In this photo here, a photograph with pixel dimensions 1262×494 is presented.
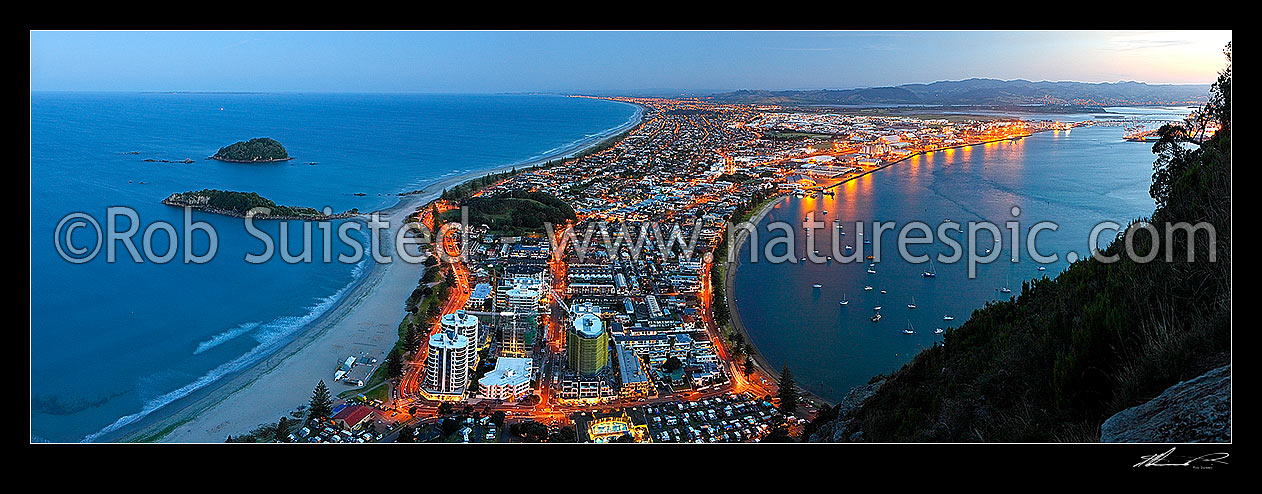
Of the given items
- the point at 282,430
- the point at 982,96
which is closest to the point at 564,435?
the point at 282,430

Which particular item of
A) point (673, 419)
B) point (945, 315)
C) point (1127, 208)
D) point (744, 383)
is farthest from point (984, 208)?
point (673, 419)

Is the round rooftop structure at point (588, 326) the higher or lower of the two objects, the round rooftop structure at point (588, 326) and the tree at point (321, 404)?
the higher

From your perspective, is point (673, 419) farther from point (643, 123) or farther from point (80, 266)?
point (643, 123)

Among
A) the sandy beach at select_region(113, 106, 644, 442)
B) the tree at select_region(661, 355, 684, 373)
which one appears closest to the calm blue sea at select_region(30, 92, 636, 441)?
the sandy beach at select_region(113, 106, 644, 442)

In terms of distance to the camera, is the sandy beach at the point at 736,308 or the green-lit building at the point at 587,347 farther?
the sandy beach at the point at 736,308

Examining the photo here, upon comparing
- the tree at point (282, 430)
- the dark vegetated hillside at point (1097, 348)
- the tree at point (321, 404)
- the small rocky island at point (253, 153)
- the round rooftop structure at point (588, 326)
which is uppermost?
the small rocky island at point (253, 153)

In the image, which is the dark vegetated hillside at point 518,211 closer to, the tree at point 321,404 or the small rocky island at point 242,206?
the small rocky island at point 242,206

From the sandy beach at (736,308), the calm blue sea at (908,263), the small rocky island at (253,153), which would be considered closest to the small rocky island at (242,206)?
the small rocky island at (253,153)
